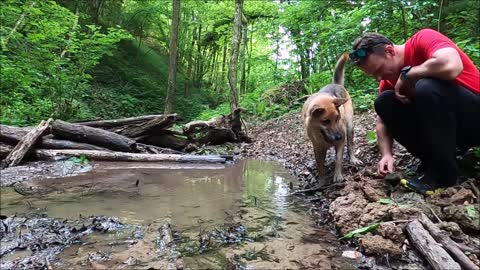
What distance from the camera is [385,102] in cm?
329

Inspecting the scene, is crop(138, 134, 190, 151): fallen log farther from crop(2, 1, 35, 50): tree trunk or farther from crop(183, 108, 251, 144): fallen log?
crop(2, 1, 35, 50): tree trunk

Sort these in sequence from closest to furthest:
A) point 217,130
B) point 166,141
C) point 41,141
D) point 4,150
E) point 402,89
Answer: point 402,89
point 4,150
point 41,141
point 166,141
point 217,130

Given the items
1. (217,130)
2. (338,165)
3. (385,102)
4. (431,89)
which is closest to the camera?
(431,89)

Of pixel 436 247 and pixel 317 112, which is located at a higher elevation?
pixel 317 112

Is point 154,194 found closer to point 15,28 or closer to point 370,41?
point 370,41

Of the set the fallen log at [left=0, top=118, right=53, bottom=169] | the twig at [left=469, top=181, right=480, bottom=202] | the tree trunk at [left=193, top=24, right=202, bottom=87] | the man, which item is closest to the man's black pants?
the man

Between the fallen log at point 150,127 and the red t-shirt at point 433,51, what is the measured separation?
510 centimetres

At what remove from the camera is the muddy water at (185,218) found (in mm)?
2201

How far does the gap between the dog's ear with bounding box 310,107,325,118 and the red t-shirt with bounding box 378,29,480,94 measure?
4.65 feet

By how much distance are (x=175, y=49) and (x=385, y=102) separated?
382 inches

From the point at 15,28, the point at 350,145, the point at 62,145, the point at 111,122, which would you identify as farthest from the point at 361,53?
the point at 15,28

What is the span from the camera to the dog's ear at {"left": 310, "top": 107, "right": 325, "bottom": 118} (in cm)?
429

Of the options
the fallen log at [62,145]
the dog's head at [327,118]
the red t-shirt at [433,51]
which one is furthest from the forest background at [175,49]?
the red t-shirt at [433,51]

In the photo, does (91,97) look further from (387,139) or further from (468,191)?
(468,191)
